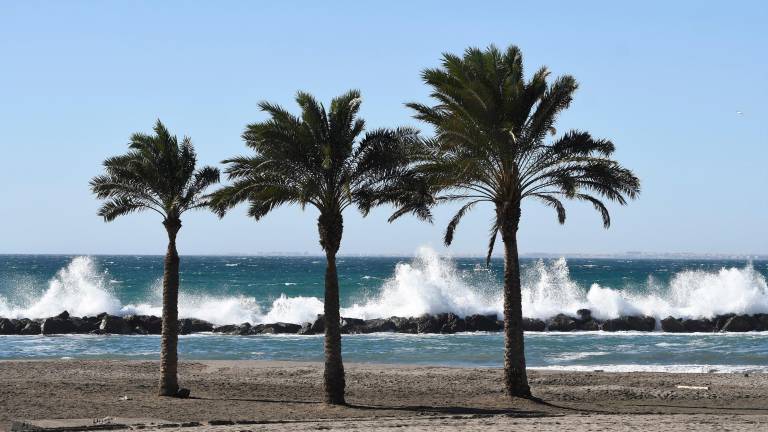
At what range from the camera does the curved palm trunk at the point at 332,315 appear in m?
21.2

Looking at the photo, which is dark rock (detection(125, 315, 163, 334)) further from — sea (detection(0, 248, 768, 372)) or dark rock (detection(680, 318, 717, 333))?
dark rock (detection(680, 318, 717, 333))

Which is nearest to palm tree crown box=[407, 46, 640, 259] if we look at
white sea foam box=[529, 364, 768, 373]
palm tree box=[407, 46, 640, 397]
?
palm tree box=[407, 46, 640, 397]

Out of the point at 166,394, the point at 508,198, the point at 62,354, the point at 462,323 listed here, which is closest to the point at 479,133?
the point at 508,198

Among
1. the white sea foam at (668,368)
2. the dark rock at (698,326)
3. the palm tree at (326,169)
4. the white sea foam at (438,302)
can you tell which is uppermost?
the palm tree at (326,169)

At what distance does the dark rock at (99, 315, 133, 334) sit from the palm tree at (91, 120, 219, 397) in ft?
77.5

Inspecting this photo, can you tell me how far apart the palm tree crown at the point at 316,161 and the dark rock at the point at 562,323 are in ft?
94.0

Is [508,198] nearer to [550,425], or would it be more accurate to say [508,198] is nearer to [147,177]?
[550,425]

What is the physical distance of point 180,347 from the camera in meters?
38.5

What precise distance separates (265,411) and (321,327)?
25.2 meters

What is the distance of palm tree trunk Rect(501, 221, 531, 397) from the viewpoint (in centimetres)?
2209

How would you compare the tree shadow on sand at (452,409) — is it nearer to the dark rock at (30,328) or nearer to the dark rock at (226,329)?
the dark rock at (226,329)

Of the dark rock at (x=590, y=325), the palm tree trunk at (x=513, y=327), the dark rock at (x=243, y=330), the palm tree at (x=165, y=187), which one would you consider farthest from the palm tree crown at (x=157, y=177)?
the dark rock at (x=590, y=325)

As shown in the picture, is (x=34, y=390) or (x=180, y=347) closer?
(x=34, y=390)

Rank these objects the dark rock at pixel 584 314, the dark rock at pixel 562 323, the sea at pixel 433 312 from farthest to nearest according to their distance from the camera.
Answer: the dark rock at pixel 584 314, the dark rock at pixel 562 323, the sea at pixel 433 312
